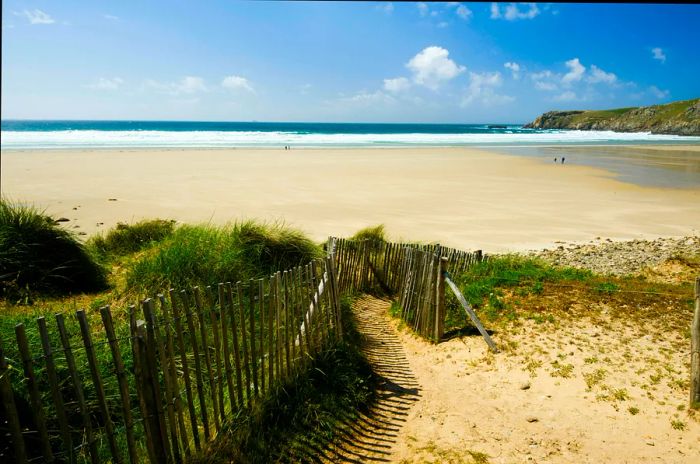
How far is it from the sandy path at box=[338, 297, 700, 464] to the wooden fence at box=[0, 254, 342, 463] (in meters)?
1.17

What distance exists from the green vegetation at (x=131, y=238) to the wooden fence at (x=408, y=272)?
12.3 feet

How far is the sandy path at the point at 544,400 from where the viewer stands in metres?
4.19

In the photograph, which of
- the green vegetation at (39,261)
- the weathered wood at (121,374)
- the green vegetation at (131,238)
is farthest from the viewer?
the green vegetation at (131,238)

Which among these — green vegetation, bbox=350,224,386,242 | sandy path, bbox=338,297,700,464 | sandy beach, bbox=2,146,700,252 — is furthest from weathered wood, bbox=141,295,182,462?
sandy beach, bbox=2,146,700,252

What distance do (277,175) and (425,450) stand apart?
25.0 metres

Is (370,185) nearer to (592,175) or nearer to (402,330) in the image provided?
(592,175)

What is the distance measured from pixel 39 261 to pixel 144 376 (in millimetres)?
4731

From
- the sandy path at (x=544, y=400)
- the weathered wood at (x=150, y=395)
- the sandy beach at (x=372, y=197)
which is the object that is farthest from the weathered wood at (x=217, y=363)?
the sandy beach at (x=372, y=197)

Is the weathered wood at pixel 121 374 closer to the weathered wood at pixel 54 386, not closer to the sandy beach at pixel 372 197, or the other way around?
the weathered wood at pixel 54 386

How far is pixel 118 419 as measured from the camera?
4.02 m

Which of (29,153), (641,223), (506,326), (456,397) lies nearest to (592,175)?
(641,223)

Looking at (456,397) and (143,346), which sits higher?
(143,346)

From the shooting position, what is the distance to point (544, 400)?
5035mm

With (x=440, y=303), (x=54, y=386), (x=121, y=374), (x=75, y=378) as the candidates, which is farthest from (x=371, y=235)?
(x=54, y=386)
